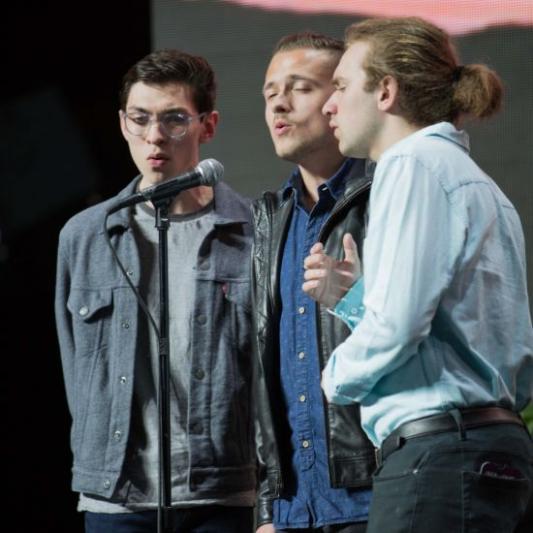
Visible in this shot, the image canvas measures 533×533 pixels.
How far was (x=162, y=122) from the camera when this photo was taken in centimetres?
306

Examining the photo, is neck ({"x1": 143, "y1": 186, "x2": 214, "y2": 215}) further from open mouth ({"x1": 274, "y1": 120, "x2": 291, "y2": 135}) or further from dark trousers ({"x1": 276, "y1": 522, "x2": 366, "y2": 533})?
dark trousers ({"x1": 276, "y1": 522, "x2": 366, "y2": 533})

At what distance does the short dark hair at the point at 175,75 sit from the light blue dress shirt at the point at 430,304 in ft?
4.17

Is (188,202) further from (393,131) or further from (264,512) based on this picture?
(393,131)

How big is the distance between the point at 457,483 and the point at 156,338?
3.96 feet

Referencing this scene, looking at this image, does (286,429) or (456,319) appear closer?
(456,319)

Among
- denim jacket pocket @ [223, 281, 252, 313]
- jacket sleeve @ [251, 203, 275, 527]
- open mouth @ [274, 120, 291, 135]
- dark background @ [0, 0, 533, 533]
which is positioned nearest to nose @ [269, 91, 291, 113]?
open mouth @ [274, 120, 291, 135]

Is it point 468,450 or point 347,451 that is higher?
point 468,450

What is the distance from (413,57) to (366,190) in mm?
480

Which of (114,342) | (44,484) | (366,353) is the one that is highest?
(366,353)

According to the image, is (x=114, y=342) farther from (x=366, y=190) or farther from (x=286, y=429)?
(x=366, y=190)

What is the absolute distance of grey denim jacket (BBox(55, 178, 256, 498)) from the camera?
281 cm

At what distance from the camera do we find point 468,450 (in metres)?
1.85

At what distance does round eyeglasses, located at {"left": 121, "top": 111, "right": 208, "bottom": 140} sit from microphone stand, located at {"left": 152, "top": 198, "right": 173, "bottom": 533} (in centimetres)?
47

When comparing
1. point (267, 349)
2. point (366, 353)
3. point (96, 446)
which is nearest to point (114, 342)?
point (96, 446)
